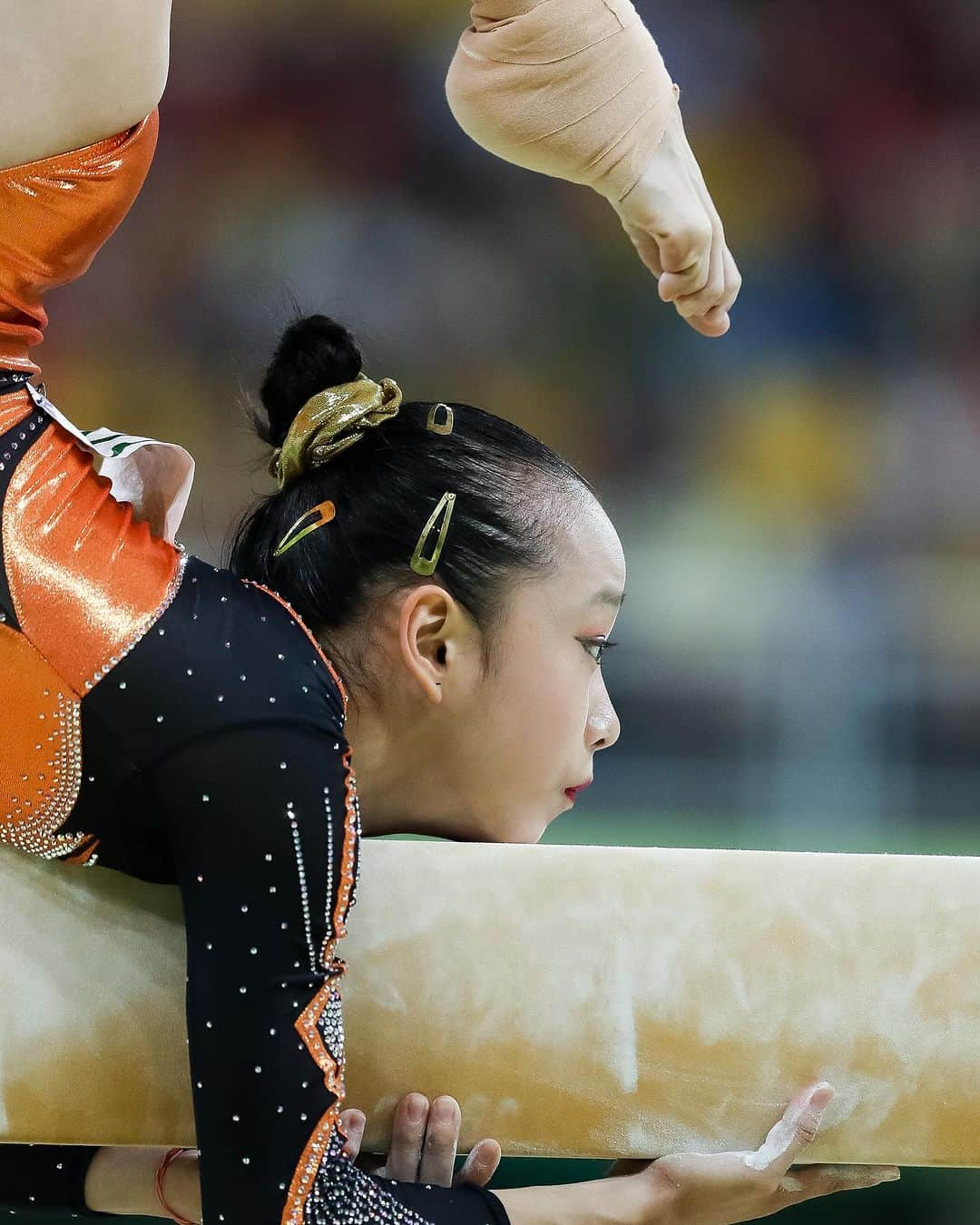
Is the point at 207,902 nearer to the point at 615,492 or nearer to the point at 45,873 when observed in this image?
the point at 45,873

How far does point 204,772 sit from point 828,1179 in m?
0.63

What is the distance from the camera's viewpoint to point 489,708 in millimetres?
1135

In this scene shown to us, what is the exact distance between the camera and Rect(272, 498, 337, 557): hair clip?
3.84ft

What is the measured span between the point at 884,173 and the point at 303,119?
5.66ft

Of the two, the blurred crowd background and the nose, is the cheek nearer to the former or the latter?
the nose

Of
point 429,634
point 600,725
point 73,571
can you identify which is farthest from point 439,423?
point 73,571

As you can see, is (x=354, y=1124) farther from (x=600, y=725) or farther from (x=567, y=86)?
(x=567, y=86)

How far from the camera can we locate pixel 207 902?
0.90 metres

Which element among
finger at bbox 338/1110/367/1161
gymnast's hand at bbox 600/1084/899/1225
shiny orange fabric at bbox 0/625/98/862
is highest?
shiny orange fabric at bbox 0/625/98/862

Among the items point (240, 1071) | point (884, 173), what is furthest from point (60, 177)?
point (884, 173)

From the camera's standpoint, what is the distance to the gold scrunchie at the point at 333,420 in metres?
1.21

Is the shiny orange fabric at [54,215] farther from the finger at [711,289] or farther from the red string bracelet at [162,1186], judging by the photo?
the red string bracelet at [162,1186]

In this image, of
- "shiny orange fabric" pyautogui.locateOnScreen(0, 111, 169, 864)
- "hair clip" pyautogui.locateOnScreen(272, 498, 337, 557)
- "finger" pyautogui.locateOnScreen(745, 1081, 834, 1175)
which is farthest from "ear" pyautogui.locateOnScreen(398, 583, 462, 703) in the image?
"finger" pyautogui.locateOnScreen(745, 1081, 834, 1175)

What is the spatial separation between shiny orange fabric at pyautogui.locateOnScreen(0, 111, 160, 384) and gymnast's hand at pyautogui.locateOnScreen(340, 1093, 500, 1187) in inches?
22.5
